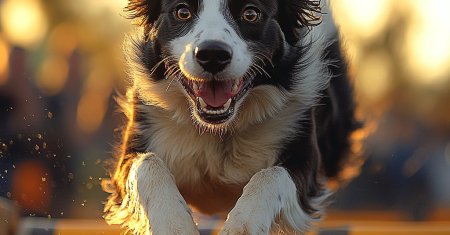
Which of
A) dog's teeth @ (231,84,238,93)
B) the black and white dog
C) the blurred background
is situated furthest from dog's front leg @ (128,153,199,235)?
the blurred background

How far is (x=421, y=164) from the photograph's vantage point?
10.4m

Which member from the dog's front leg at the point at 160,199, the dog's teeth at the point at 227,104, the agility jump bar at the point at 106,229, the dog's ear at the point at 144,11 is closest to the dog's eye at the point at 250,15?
the dog's teeth at the point at 227,104

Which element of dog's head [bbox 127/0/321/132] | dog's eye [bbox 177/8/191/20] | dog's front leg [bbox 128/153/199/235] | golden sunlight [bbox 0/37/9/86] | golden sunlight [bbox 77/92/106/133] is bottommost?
golden sunlight [bbox 77/92/106/133]

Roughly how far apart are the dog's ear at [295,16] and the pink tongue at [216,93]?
0.80 meters

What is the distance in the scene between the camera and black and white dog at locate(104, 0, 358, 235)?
2611 mm

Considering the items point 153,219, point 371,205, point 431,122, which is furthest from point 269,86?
point 431,122

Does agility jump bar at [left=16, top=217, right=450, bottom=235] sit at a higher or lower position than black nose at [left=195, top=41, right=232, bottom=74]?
lower

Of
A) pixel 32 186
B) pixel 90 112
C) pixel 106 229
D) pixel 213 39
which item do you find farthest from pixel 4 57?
pixel 213 39

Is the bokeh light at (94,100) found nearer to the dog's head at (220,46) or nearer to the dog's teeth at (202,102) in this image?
the dog's head at (220,46)

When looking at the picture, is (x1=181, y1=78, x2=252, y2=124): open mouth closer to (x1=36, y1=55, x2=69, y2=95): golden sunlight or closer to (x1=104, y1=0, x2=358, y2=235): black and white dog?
(x1=104, y1=0, x2=358, y2=235): black and white dog

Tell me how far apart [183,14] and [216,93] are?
581 mm

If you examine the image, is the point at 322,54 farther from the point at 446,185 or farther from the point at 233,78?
the point at 446,185

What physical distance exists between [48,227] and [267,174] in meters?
2.52

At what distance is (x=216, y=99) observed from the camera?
2754 millimetres
